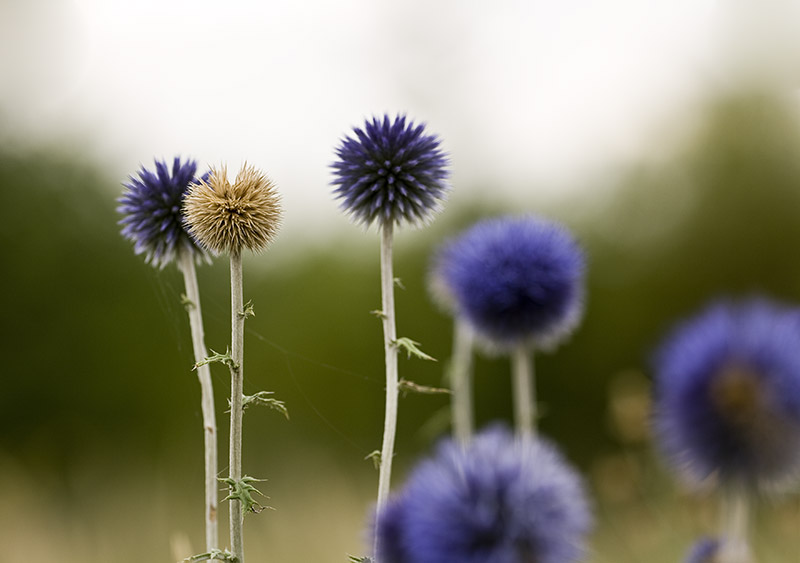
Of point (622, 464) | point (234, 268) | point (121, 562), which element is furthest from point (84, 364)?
point (234, 268)

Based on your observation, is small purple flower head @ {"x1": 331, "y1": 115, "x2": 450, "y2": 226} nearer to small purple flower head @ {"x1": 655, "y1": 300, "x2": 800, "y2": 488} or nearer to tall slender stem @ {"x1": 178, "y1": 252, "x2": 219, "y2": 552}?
tall slender stem @ {"x1": 178, "y1": 252, "x2": 219, "y2": 552}

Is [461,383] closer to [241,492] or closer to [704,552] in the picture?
[704,552]

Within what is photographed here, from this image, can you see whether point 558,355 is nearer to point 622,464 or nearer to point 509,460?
point 622,464

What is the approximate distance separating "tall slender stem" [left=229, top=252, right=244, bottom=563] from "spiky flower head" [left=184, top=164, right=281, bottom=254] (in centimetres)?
5

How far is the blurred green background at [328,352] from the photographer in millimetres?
2779

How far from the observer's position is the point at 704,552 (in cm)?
131

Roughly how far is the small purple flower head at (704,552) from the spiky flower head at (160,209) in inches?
36.0

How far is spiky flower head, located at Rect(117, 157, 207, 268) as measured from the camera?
123cm

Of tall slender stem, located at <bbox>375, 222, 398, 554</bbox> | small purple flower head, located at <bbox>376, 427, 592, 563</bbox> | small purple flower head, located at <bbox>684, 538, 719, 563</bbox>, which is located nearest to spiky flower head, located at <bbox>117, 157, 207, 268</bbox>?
tall slender stem, located at <bbox>375, 222, 398, 554</bbox>

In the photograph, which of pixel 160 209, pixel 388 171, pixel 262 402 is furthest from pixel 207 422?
pixel 388 171

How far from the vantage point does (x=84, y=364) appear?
6.58 meters

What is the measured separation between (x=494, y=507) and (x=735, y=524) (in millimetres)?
312

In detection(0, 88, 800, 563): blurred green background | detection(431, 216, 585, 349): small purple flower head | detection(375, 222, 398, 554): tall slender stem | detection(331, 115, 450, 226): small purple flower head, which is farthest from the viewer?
detection(0, 88, 800, 563): blurred green background

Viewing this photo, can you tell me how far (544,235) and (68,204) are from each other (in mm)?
5068
